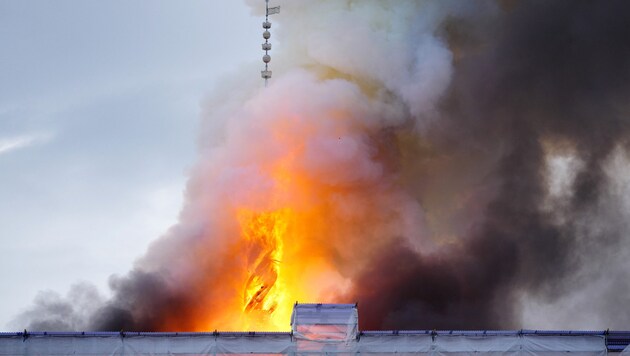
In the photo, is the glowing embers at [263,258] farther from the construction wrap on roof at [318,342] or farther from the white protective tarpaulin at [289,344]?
the white protective tarpaulin at [289,344]

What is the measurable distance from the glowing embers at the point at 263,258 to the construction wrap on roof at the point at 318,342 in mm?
18810

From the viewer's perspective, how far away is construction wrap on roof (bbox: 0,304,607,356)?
3297 inches

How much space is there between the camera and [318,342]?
280 ft

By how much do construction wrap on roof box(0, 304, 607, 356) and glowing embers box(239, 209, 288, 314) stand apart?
18.8 meters

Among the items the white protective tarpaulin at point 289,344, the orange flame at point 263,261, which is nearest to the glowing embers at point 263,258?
the orange flame at point 263,261

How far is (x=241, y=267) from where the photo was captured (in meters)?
108

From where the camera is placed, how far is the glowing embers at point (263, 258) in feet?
344

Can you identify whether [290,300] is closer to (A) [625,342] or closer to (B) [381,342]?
(B) [381,342]

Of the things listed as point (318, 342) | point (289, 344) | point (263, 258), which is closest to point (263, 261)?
point (263, 258)

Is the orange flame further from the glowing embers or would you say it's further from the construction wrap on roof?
the construction wrap on roof

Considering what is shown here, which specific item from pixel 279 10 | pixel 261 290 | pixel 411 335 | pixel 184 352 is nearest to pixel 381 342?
pixel 411 335

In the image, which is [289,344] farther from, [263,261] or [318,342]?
[263,261]

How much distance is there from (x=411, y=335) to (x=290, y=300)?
2276 centimetres

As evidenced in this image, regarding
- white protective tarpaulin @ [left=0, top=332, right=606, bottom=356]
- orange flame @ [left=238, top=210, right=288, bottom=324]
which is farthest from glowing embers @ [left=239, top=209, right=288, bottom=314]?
white protective tarpaulin @ [left=0, top=332, right=606, bottom=356]
